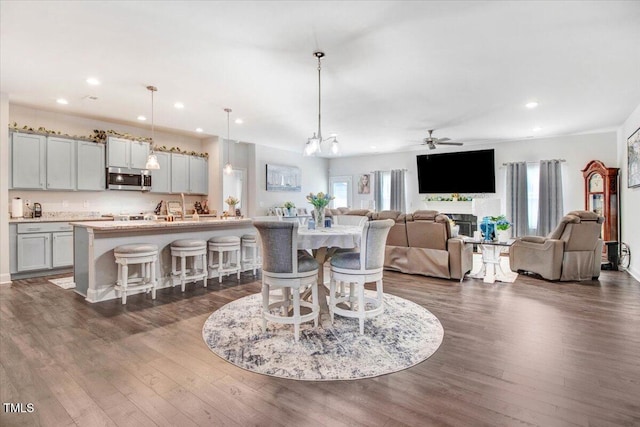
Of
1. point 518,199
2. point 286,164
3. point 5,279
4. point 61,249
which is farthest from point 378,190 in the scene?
point 5,279

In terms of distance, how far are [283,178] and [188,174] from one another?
264cm

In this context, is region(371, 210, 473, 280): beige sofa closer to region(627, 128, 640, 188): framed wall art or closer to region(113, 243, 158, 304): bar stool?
region(627, 128, 640, 188): framed wall art

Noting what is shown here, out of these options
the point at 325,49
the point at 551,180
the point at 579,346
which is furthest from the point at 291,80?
the point at 551,180

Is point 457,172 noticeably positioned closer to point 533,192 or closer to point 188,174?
point 533,192

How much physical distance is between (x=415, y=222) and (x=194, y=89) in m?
3.92

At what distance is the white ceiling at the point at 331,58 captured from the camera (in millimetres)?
2588

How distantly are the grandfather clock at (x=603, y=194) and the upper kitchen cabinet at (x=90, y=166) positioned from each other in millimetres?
9586

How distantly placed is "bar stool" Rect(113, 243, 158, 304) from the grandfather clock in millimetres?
7783

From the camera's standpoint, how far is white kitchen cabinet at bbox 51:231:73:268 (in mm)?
5363

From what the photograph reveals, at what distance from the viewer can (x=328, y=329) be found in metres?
3.07

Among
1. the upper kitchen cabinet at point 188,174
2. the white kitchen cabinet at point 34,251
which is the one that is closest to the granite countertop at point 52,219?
the white kitchen cabinet at point 34,251

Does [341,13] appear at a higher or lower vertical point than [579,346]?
higher

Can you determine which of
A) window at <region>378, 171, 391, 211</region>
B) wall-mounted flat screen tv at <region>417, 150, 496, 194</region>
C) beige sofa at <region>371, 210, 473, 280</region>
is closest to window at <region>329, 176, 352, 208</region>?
window at <region>378, 171, 391, 211</region>

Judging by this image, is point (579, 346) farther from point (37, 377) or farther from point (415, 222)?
point (37, 377)
